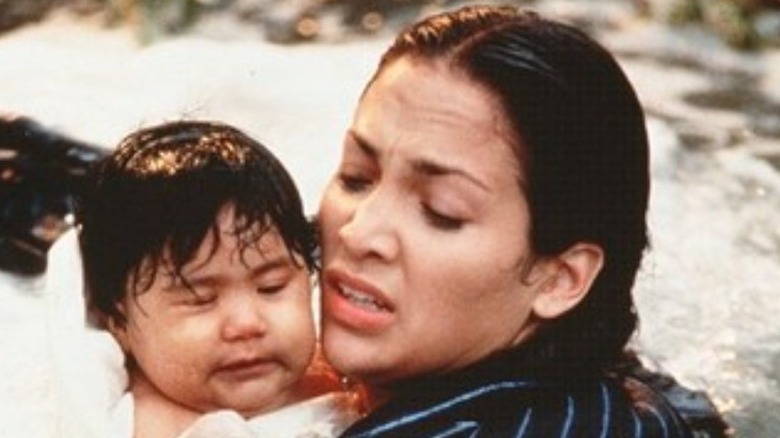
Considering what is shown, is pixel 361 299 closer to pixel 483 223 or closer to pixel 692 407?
pixel 483 223

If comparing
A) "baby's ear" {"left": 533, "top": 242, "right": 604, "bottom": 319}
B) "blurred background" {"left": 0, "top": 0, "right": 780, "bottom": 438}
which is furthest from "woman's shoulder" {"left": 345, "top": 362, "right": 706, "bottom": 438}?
"blurred background" {"left": 0, "top": 0, "right": 780, "bottom": 438}

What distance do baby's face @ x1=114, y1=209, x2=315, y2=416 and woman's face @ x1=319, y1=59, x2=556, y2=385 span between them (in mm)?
145

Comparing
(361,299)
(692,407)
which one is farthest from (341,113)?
(361,299)

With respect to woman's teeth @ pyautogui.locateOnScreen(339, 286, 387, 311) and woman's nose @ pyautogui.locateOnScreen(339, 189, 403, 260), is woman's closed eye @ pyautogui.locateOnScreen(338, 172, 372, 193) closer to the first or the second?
woman's nose @ pyautogui.locateOnScreen(339, 189, 403, 260)

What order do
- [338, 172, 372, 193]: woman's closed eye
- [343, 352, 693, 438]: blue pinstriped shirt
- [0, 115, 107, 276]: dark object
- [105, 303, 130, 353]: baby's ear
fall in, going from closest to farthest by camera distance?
[343, 352, 693, 438]: blue pinstriped shirt, [338, 172, 372, 193]: woman's closed eye, [105, 303, 130, 353]: baby's ear, [0, 115, 107, 276]: dark object

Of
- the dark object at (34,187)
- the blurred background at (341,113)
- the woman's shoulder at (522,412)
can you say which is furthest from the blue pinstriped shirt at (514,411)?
the dark object at (34,187)

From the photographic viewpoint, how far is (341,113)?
6148 mm

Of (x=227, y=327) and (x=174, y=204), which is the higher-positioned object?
(x=174, y=204)

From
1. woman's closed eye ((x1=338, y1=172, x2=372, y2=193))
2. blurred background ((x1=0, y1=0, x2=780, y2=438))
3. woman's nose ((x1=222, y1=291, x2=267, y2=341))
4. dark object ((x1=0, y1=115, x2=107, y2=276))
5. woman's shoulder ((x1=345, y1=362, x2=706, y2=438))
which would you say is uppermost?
woman's closed eye ((x1=338, y1=172, x2=372, y2=193))

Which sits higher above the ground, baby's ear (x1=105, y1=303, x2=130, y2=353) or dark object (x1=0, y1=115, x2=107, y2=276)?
baby's ear (x1=105, y1=303, x2=130, y2=353)

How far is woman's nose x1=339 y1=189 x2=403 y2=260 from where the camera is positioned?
2.47 metres

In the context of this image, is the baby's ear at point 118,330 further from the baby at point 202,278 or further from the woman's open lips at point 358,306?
the woman's open lips at point 358,306

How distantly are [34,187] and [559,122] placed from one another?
2.15 metres

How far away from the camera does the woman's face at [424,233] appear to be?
97.4 inches
